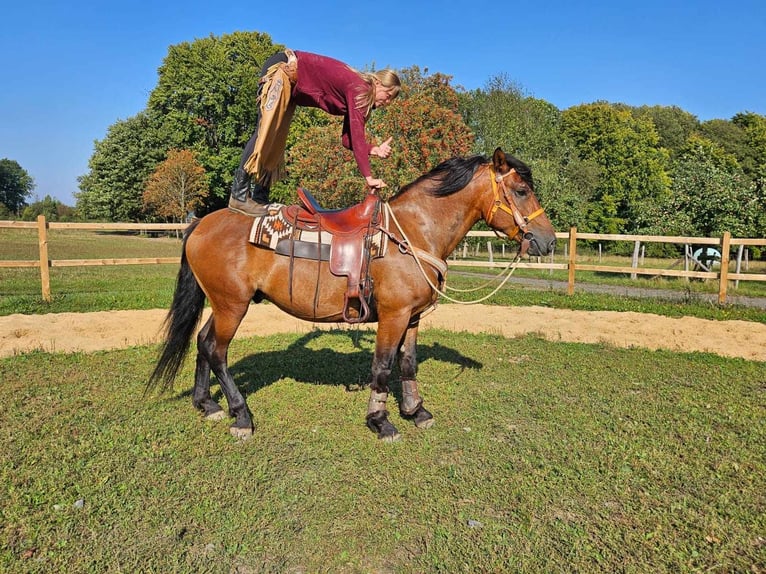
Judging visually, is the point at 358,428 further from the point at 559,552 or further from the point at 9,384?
the point at 9,384

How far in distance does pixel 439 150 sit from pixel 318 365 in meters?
15.0

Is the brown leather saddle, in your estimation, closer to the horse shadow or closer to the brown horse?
the brown horse

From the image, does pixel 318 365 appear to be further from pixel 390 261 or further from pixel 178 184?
pixel 178 184

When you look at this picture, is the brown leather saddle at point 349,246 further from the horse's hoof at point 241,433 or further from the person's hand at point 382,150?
the horse's hoof at point 241,433

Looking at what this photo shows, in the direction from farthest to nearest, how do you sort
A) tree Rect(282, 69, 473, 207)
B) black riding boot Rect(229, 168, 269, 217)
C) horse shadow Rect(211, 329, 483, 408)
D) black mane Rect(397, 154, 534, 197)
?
1. tree Rect(282, 69, 473, 207)
2. horse shadow Rect(211, 329, 483, 408)
3. black riding boot Rect(229, 168, 269, 217)
4. black mane Rect(397, 154, 534, 197)

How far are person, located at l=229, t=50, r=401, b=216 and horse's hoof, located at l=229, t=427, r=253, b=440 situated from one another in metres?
1.92

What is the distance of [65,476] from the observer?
361 centimetres

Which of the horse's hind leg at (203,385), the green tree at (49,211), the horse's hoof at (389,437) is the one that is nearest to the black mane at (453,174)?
the horse's hoof at (389,437)

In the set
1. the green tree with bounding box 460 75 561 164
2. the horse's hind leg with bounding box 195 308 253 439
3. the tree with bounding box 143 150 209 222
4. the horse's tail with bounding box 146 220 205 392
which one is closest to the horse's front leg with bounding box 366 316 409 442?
the horse's hind leg with bounding box 195 308 253 439

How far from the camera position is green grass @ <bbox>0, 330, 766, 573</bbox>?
281 centimetres

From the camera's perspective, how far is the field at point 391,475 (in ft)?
9.22

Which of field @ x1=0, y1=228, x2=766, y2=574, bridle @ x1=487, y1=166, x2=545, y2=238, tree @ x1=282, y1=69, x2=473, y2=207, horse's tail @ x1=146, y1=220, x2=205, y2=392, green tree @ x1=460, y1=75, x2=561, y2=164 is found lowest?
field @ x1=0, y1=228, x2=766, y2=574

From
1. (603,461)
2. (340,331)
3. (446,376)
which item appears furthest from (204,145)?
(603,461)

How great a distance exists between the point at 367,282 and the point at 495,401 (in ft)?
6.85
